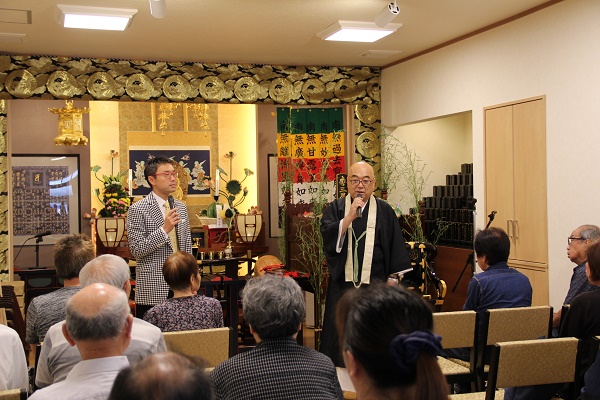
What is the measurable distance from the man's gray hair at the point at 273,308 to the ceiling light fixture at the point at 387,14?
11.9 ft

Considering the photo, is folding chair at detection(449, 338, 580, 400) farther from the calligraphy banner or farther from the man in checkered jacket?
the calligraphy banner

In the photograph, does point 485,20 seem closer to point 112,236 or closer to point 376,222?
point 376,222

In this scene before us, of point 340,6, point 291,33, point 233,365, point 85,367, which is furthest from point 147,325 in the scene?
point 291,33

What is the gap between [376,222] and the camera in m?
4.91

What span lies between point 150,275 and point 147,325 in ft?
6.84

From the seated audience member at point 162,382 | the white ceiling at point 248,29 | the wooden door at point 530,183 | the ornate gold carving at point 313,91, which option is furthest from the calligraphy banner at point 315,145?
the seated audience member at point 162,382

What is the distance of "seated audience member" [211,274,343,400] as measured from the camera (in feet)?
7.27

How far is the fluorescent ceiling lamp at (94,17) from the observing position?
575 cm

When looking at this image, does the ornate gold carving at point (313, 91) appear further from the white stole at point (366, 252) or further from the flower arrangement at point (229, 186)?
the white stole at point (366, 252)

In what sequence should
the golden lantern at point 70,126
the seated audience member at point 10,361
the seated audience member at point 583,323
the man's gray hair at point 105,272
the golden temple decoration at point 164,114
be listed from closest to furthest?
1. the seated audience member at point 10,361
2. the man's gray hair at point 105,272
3. the seated audience member at point 583,323
4. the golden lantern at point 70,126
5. the golden temple decoration at point 164,114

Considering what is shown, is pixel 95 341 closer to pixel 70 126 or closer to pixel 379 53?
pixel 379 53

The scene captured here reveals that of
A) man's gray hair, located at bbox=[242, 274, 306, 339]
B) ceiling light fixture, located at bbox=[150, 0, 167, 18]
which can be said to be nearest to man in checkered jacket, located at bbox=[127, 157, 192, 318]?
ceiling light fixture, located at bbox=[150, 0, 167, 18]

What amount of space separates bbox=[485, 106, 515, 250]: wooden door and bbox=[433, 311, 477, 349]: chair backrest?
3173 mm

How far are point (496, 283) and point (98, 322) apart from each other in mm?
2593
